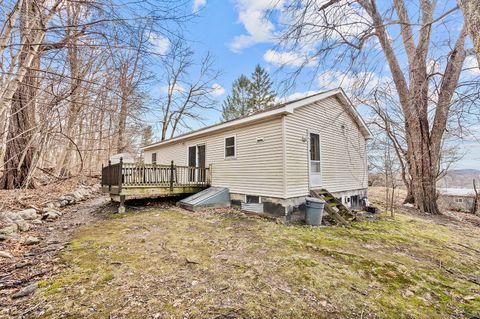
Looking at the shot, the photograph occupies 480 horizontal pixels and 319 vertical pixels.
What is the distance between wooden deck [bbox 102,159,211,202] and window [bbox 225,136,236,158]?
1.31 meters

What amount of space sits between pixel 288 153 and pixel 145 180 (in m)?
5.16

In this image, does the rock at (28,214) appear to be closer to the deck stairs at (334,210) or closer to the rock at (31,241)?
the rock at (31,241)

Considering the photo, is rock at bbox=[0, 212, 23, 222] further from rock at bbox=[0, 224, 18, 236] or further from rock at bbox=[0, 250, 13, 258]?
rock at bbox=[0, 250, 13, 258]

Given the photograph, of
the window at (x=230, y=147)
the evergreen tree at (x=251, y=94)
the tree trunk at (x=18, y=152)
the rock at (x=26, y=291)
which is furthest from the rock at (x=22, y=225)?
the evergreen tree at (x=251, y=94)

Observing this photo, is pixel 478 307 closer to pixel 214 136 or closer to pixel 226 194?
pixel 226 194

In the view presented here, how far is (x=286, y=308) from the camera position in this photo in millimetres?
2342

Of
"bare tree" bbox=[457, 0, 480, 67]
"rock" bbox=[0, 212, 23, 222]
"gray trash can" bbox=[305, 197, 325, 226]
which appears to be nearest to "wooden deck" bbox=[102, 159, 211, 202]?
"rock" bbox=[0, 212, 23, 222]

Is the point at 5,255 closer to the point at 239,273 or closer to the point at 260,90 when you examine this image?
the point at 239,273

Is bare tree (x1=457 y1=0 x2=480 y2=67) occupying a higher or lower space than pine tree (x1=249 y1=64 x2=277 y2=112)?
lower

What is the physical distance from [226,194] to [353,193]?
5909mm

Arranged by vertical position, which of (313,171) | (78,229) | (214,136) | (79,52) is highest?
(79,52)

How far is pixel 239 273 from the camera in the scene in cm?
310

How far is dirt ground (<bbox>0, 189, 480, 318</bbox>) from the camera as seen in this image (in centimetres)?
231

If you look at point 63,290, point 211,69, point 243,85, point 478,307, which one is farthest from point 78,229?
point 243,85
